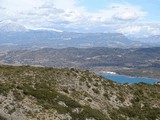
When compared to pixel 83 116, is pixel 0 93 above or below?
above

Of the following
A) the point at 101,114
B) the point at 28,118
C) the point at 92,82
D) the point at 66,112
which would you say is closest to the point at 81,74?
the point at 92,82

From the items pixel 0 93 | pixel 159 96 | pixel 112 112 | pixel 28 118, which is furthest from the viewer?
pixel 159 96

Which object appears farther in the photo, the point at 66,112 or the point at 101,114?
the point at 101,114

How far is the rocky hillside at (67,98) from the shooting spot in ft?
145

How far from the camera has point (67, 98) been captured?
5112 centimetres

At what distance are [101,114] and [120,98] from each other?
13.7m

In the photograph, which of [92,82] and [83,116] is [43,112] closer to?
[83,116]

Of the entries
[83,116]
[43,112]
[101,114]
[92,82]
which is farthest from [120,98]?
[43,112]

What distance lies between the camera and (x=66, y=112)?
46250 mm

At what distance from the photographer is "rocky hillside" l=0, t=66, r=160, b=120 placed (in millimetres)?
44156

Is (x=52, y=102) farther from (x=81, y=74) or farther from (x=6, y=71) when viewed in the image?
(x=81, y=74)

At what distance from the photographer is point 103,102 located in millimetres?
58344

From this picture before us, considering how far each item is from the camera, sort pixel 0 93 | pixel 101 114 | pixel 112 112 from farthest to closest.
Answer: pixel 112 112 < pixel 101 114 < pixel 0 93

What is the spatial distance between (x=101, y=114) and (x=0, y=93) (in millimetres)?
15722
